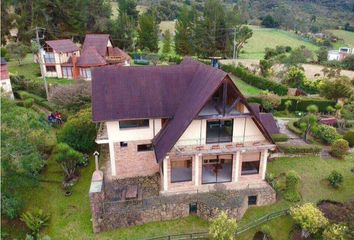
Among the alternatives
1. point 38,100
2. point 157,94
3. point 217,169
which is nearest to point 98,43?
point 38,100

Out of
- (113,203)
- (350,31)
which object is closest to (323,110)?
(113,203)

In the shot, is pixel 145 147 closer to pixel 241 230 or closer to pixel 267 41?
pixel 241 230

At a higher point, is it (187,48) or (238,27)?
(238,27)

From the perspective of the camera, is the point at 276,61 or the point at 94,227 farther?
the point at 276,61

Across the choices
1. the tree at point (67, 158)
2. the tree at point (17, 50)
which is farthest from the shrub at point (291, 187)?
the tree at point (17, 50)

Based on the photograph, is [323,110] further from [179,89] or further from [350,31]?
[350,31]

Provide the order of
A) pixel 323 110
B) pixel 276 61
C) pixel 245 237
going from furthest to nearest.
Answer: pixel 276 61, pixel 323 110, pixel 245 237
